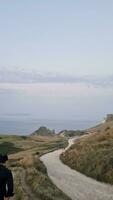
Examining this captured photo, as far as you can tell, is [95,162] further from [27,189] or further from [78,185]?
[27,189]

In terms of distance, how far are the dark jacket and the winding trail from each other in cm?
1668

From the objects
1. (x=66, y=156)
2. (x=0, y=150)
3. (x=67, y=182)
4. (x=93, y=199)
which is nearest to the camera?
(x=93, y=199)

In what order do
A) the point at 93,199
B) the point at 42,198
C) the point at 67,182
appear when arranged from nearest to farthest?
the point at 42,198, the point at 93,199, the point at 67,182

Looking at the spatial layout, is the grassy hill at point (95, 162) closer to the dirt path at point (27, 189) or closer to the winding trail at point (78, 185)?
the winding trail at point (78, 185)

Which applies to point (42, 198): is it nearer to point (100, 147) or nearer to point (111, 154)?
point (111, 154)

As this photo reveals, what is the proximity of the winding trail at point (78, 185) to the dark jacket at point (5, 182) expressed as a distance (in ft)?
54.7

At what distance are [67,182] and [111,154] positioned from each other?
9.72m

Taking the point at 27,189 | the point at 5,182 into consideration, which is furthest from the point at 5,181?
the point at 27,189

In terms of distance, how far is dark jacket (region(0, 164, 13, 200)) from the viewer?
14.1 metres

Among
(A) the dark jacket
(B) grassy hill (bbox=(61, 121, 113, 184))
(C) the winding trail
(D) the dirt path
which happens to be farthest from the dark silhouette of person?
(B) grassy hill (bbox=(61, 121, 113, 184))

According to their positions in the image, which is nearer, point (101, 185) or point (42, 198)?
point (42, 198)

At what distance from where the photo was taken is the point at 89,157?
51.4m

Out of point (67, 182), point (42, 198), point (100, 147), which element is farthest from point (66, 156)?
point (42, 198)

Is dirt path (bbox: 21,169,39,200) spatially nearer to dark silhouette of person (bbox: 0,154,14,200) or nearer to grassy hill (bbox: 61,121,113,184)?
grassy hill (bbox: 61,121,113,184)
